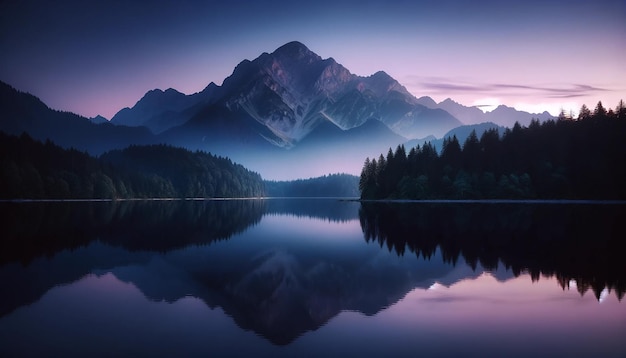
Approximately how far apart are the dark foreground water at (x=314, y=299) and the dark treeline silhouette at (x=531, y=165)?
403ft

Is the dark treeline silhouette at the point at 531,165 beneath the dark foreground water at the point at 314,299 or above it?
above

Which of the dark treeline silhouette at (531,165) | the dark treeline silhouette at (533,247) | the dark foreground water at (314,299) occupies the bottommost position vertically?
the dark foreground water at (314,299)

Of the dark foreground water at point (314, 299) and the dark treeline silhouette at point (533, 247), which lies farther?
the dark treeline silhouette at point (533, 247)

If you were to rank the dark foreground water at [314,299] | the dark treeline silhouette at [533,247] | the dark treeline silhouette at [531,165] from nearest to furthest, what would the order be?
the dark foreground water at [314,299] → the dark treeline silhouette at [533,247] → the dark treeline silhouette at [531,165]

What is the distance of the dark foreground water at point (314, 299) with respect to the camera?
18.2 metres

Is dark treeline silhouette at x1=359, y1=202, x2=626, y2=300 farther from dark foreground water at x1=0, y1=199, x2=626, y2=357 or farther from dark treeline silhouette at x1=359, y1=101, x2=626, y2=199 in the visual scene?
dark treeline silhouette at x1=359, y1=101, x2=626, y2=199

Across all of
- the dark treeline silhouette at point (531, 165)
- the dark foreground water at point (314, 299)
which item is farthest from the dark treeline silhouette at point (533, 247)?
the dark treeline silhouette at point (531, 165)

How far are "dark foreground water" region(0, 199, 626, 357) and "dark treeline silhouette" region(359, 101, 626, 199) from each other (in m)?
123

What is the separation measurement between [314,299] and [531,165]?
539 feet

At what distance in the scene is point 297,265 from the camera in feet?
126

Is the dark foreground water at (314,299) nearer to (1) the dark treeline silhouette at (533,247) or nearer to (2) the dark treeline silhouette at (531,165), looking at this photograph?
(1) the dark treeline silhouette at (533,247)

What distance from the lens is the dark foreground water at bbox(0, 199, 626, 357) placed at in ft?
59.7

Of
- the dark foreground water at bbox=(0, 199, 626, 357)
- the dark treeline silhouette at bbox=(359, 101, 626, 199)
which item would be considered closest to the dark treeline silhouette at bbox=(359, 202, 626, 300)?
the dark foreground water at bbox=(0, 199, 626, 357)

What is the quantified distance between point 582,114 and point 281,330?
7920 inches
